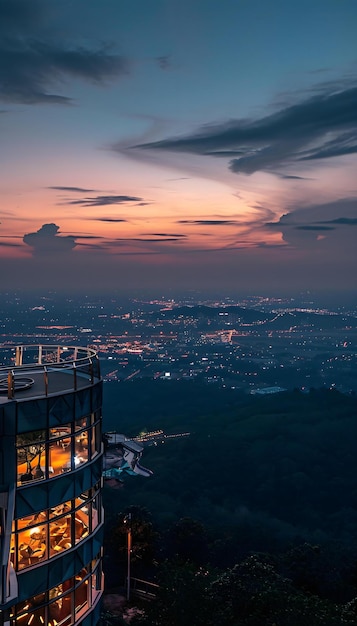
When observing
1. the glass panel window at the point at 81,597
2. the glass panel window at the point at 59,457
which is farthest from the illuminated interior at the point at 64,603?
the glass panel window at the point at 59,457

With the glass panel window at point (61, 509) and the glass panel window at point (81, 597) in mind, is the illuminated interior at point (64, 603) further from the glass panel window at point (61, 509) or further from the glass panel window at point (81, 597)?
the glass panel window at point (61, 509)

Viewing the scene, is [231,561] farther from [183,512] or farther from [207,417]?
[207,417]

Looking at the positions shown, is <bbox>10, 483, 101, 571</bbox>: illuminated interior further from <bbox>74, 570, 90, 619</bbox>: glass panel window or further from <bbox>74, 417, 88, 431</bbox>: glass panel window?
<bbox>74, 417, 88, 431</bbox>: glass panel window

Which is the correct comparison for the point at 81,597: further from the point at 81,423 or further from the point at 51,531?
the point at 81,423

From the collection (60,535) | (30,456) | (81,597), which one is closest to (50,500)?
(30,456)

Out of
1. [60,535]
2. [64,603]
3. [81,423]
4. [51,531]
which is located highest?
[81,423]
